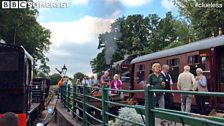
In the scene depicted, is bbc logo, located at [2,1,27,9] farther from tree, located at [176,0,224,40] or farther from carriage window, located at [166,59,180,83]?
carriage window, located at [166,59,180,83]

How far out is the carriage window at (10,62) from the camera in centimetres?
1095

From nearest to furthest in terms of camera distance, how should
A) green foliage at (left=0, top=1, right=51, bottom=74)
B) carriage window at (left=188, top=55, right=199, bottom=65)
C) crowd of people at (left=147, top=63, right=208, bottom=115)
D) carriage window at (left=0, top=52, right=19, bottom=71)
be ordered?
crowd of people at (left=147, top=63, right=208, bottom=115) → carriage window at (left=0, top=52, right=19, bottom=71) → carriage window at (left=188, top=55, right=199, bottom=65) → green foliage at (left=0, top=1, right=51, bottom=74)

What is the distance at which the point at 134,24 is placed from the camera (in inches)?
3435

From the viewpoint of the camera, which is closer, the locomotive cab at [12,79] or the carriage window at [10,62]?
the locomotive cab at [12,79]

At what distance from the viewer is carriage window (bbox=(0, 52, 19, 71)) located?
35.9ft

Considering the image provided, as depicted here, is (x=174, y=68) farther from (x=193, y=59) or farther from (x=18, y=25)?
(x=18, y=25)

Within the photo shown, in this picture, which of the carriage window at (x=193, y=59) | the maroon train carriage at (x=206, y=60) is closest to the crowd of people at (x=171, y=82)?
the maroon train carriage at (x=206, y=60)

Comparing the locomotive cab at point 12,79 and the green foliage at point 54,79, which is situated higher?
the green foliage at point 54,79

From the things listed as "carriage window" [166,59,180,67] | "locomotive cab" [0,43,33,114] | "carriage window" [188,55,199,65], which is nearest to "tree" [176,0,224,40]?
"carriage window" [166,59,180,67]

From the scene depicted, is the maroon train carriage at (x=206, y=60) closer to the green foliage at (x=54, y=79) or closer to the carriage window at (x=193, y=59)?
the carriage window at (x=193, y=59)

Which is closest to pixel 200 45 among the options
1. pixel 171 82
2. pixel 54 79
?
pixel 171 82

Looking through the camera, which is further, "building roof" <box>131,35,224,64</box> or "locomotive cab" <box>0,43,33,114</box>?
"building roof" <box>131,35,224,64</box>

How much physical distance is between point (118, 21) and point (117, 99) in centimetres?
7644

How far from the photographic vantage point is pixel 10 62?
36.2ft
